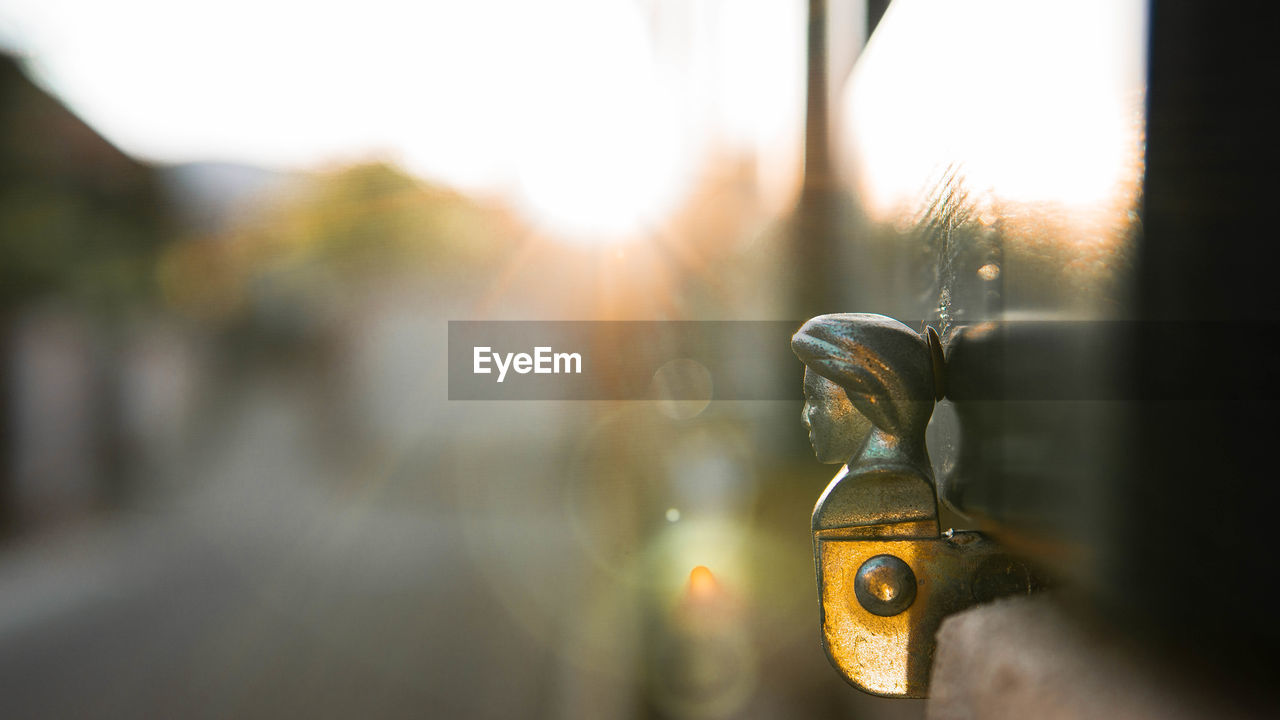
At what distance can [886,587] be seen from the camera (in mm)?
517

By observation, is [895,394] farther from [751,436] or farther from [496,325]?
[751,436]

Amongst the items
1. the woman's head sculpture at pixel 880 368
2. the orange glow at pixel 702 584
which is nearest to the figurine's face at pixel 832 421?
the woman's head sculpture at pixel 880 368

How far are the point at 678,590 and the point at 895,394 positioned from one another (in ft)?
9.80

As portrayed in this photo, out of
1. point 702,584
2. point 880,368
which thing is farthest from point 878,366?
point 702,584

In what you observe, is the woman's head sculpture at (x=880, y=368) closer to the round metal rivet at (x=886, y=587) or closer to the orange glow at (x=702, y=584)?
the round metal rivet at (x=886, y=587)

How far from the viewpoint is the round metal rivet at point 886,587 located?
0.52 meters

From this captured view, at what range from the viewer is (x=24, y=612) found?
3.84m

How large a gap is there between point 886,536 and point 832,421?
0.11 metres

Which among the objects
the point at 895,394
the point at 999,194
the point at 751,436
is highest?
the point at 999,194

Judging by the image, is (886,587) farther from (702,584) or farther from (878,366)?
(702,584)

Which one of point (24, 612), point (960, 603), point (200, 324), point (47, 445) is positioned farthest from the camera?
point (200, 324)

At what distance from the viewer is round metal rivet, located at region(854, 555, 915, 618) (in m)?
0.52

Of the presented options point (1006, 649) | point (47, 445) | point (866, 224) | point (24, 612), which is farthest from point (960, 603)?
point (47, 445)

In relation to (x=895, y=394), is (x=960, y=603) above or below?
below
